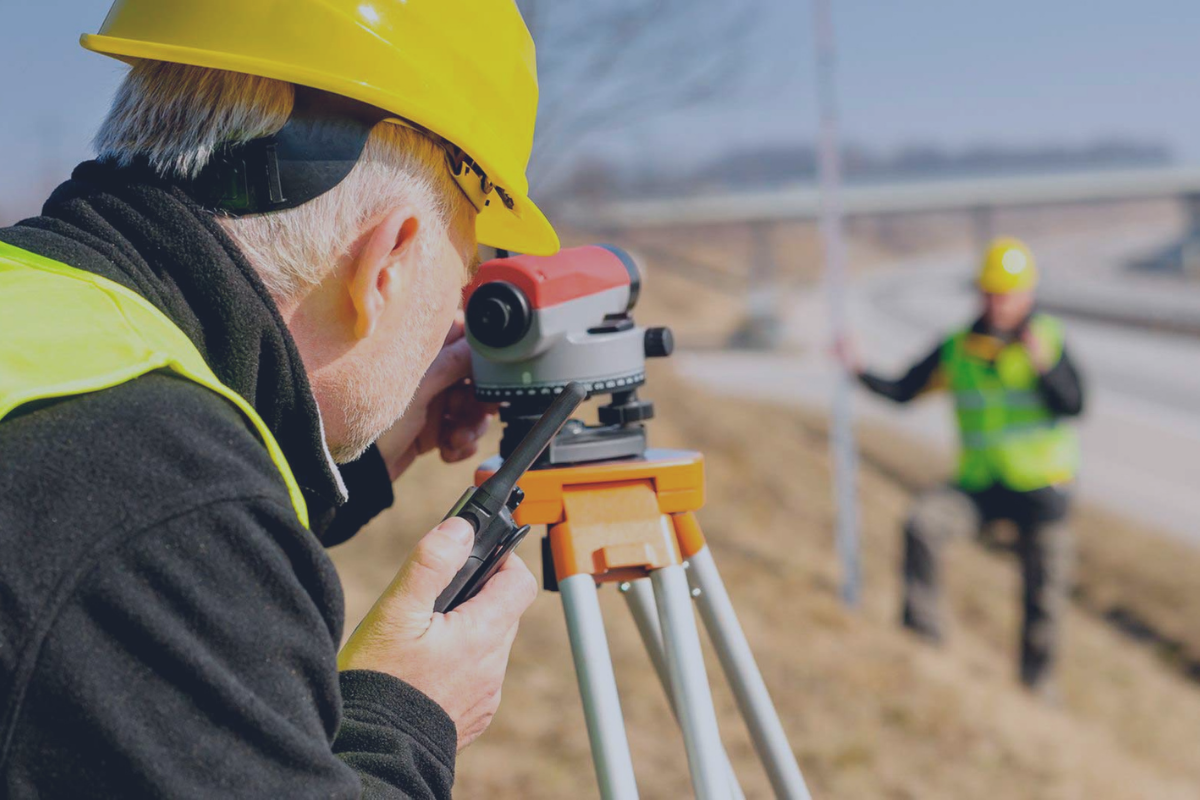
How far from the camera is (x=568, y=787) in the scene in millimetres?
3121

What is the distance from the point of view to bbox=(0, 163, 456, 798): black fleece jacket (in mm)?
764

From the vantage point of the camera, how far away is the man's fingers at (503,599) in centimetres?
118

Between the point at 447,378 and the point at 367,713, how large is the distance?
2.76ft

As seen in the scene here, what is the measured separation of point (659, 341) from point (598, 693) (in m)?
0.53

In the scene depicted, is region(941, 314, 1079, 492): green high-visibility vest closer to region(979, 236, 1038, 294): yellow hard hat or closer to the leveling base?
region(979, 236, 1038, 294): yellow hard hat

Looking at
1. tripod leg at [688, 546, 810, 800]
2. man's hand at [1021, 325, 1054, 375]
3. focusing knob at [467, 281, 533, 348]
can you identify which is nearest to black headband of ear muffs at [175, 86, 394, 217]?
focusing knob at [467, 281, 533, 348]

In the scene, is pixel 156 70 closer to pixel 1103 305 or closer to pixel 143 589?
pixel 143 589


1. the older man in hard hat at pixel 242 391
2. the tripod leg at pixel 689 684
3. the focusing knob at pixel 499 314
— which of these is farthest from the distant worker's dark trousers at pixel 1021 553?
the older man in hard hat at pixel 242 391

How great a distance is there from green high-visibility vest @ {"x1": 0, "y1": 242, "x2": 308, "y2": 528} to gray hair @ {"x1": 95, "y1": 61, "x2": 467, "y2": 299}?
146 mm

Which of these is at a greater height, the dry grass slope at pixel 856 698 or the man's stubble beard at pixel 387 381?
the man's stubble beard at pixel 387 381

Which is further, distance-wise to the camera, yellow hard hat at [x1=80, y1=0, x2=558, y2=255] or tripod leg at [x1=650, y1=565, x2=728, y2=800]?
tripod leg at [x1=650, y1=565, x2=728, y2=800]

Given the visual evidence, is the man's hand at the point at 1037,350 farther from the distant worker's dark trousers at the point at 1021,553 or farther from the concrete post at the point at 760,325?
the concrete post at the point at 760,325

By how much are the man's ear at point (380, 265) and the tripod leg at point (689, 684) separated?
59 cm

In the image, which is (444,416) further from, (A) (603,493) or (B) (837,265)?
(B) (837,265)
